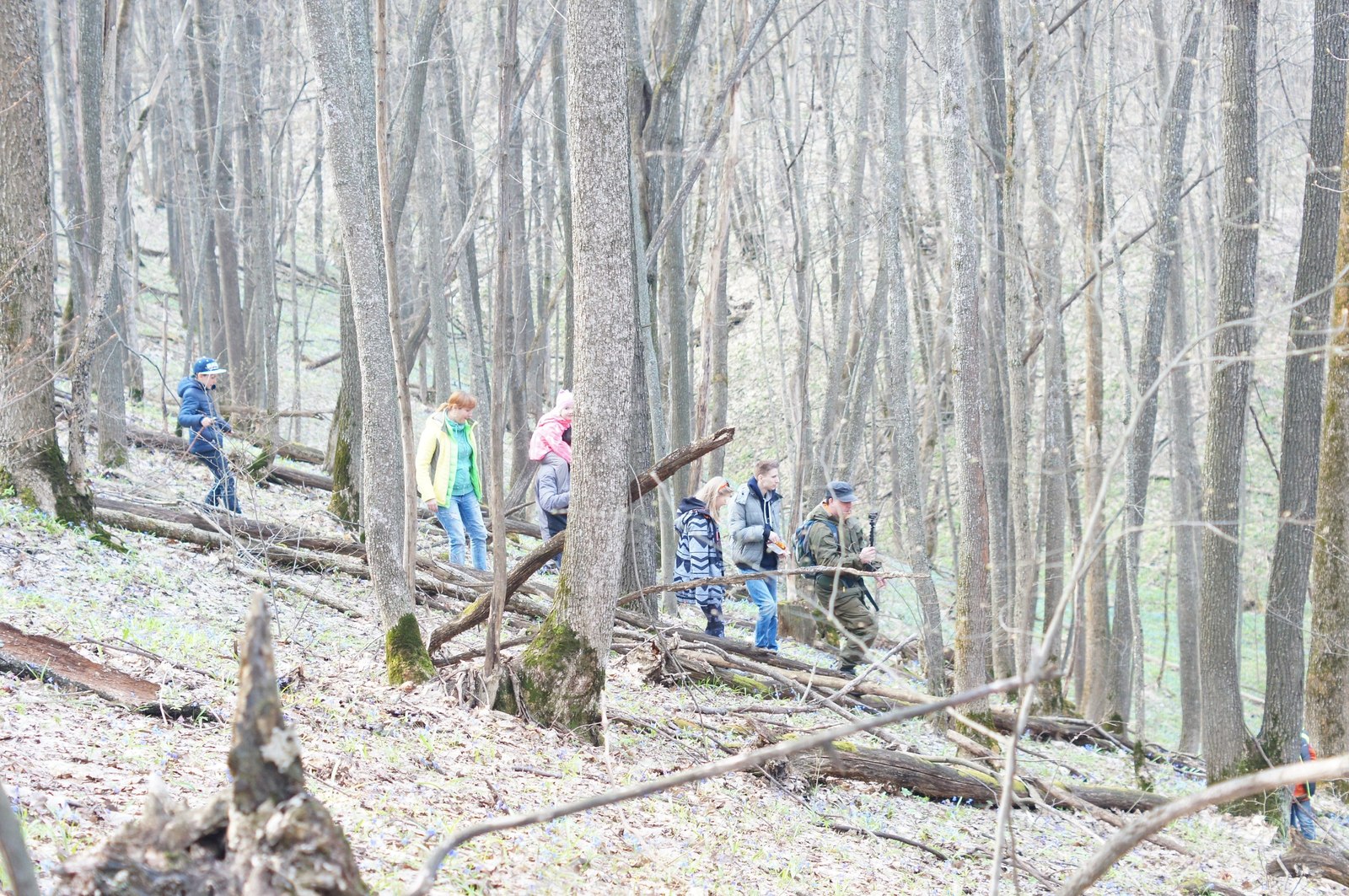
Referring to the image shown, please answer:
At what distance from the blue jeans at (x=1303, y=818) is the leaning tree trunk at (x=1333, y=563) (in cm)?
89

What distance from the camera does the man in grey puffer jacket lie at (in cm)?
988

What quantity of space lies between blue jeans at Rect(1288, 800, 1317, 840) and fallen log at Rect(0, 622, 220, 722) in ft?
25.3

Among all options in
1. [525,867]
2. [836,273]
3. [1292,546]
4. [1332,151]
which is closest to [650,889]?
[525,867]

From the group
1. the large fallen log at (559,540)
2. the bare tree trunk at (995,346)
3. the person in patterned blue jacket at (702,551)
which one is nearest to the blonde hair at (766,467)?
the person in patterned blue jacket at (702,551)

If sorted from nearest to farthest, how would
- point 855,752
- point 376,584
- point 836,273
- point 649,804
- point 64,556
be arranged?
point 649,804
point 376,584
point 855,752
point 64,556
point 836,273

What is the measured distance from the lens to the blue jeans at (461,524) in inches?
396

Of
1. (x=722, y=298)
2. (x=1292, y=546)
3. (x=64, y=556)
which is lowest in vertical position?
(x=1292, y=546)

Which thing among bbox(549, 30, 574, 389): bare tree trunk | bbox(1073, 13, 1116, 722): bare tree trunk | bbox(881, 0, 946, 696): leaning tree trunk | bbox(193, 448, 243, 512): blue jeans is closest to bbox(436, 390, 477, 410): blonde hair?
bbox(193, 448, 243, 512): blue jeans

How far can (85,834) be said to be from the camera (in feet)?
11.1

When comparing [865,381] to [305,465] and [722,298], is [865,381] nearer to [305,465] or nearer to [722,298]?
[722,298]

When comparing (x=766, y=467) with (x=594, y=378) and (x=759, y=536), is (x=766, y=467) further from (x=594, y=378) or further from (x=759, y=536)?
(x=594, y=378)

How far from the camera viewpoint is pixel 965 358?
8477 millimetres

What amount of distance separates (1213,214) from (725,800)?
18.0 meters

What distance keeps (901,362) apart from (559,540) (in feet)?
16.3
